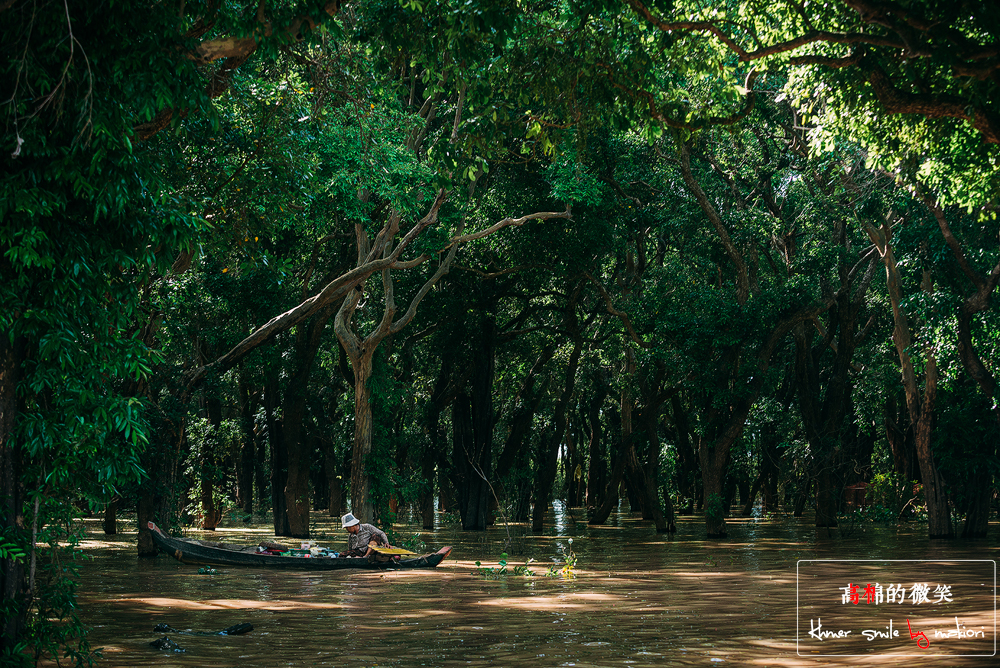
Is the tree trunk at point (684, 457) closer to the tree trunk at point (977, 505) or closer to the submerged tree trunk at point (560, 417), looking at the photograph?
the submerged tree trunk at point (560, 417)

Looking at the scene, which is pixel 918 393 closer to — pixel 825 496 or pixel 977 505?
pixel 977 505

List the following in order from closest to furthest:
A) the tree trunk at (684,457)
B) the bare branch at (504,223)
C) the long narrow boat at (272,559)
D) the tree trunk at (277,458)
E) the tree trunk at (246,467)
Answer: the long narrow boat at (272,559), the bare branch at (504,223), the tree trunk at (277,458), the tree trunk at (246,467), the tree trunk at (684,457)

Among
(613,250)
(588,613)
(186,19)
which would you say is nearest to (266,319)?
(613,250)

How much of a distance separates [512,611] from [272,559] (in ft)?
21.3

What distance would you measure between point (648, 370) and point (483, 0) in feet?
60.4

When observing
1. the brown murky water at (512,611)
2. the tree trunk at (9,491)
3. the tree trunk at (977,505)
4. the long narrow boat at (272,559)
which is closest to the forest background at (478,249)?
the tree trunk at (9,491)

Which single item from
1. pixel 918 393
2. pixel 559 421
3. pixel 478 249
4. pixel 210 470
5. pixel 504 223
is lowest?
pixel 210 470

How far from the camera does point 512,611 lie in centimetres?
1193

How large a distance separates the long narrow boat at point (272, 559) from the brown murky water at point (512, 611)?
0.25 meters

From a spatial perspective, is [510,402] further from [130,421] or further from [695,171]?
[130,421]

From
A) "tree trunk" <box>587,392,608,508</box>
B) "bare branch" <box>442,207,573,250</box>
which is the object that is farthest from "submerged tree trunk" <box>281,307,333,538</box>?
"tree trunk" <box>587,392,608,508</box>

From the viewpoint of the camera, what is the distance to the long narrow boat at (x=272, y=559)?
16.7m

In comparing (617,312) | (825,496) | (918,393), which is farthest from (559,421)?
(918,393)

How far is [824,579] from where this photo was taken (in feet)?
49.3
